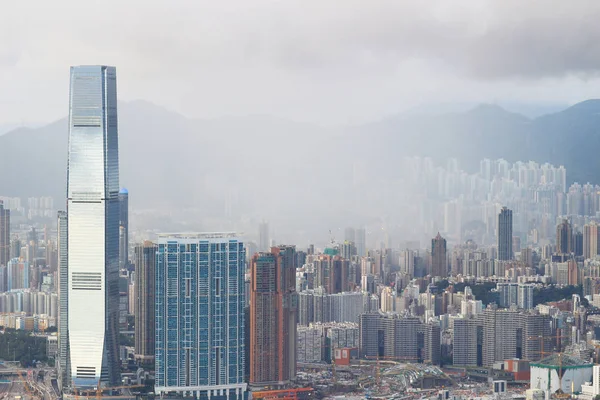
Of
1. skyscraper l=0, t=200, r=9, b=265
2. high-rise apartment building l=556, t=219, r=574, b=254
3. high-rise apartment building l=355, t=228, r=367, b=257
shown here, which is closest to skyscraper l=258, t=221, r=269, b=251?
high-rise apartment building l=355, t=228, r=367, b=257

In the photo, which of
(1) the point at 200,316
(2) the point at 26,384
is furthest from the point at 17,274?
(1) the point at 200,316

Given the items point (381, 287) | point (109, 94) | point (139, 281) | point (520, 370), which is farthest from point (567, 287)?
point (109, 94)

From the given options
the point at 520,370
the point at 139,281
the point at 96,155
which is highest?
the point at 96,155

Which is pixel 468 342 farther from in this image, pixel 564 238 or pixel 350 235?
pixel 564 238

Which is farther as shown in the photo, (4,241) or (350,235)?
(4,241)

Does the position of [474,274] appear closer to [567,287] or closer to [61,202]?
[567,287]

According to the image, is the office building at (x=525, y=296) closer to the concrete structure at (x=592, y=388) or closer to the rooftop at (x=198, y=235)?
the concrete structure at (x=592, y=388)

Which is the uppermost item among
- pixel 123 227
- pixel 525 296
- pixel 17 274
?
pixel 123 227

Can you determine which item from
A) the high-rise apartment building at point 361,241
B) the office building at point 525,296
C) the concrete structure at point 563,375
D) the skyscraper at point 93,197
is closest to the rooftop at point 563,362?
the concrete structure at point 563,375
